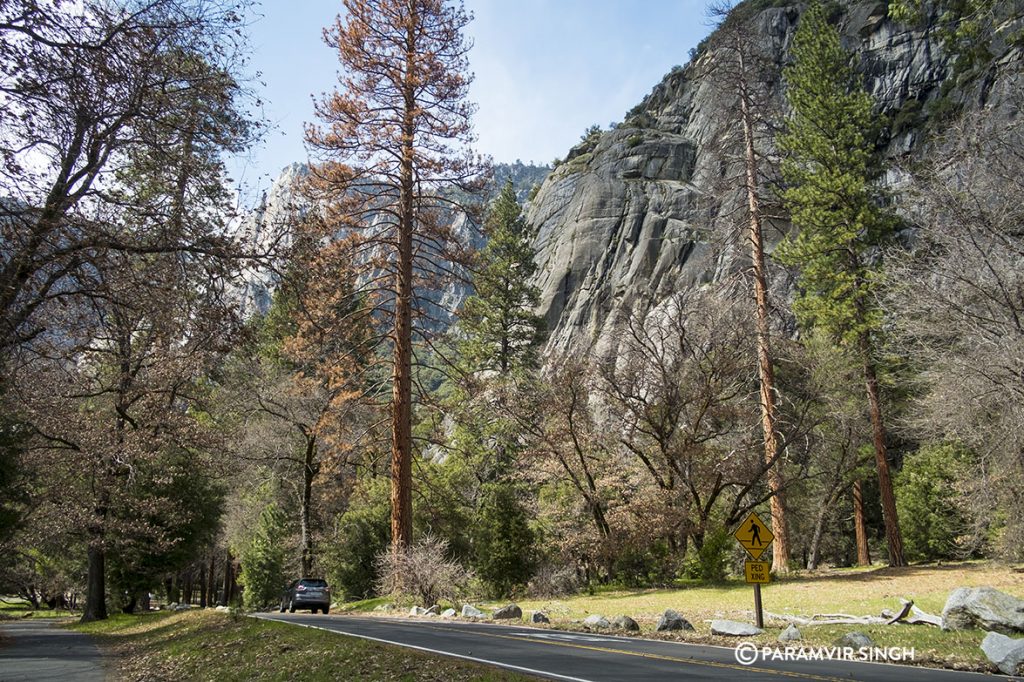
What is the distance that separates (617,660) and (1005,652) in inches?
169

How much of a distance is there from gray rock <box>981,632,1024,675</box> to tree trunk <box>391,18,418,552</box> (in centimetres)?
1456

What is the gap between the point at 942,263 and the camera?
16.0 meters

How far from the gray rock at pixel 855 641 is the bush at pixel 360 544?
24.5m

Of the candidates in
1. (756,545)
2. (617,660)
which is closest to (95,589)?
(617,660)

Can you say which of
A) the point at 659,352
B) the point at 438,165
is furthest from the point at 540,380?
the point at 438,165

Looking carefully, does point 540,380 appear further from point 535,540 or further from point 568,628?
point 568,628

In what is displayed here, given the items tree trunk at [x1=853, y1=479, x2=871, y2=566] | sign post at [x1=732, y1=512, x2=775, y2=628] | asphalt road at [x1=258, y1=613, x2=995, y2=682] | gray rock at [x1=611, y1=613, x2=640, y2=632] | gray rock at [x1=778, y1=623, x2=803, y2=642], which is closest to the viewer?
asphalt road at [x1=258, y1=613, x2=995, y2=682]

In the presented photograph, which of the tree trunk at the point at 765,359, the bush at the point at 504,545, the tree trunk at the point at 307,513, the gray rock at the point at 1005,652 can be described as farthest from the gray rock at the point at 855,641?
the tree trunk at the point at 307,513

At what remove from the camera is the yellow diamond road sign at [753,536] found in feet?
39.1

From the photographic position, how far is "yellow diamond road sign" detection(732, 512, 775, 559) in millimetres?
11922

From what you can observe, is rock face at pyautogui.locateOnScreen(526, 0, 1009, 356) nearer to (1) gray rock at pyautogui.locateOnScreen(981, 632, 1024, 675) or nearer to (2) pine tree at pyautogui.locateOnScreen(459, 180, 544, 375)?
(2) pine tree at pyautogui.locateOnScreen(459, 180, 544, 375)

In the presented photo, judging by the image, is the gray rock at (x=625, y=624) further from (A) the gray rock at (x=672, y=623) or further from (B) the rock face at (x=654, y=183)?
(B) the rock face at (x=654, y=183)

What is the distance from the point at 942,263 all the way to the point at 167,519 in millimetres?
25585

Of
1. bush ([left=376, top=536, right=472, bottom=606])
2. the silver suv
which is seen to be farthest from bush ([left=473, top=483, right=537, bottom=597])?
the silver suv
